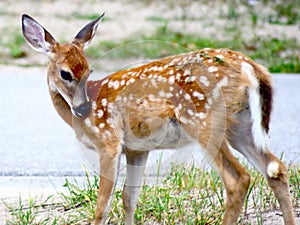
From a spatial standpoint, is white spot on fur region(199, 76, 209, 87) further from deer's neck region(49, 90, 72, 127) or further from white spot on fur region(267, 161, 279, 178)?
deer's neck region(49, 90, 72, 127)

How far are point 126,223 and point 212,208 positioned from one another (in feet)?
1.95

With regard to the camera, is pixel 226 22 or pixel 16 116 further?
pixel 226 22

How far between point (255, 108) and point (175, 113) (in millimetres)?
506

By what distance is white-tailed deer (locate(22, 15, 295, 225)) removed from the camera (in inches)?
193

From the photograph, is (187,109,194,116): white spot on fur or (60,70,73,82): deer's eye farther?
(60,70,73,82): deer's eye

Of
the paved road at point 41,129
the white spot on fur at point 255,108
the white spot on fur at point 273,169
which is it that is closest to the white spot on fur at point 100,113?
the white spot on fur at point 255,108

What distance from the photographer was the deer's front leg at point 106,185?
4973 mm

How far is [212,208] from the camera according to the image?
17.5ft

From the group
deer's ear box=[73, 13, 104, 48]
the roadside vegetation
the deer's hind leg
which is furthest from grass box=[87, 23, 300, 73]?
the deer's hind leg

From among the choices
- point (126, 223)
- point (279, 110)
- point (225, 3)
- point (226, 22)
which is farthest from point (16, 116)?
→ point (225, 3)

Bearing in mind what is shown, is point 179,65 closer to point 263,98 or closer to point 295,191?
point 263,98

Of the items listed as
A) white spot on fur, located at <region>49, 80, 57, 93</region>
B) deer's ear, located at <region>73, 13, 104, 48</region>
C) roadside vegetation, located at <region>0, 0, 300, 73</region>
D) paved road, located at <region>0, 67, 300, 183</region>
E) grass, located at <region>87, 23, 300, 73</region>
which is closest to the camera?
white spot on fur, located at <region>49, 80, 57, 93</region>

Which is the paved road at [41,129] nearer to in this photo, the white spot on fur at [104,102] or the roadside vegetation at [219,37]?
the roadside vegetation at [219,37]

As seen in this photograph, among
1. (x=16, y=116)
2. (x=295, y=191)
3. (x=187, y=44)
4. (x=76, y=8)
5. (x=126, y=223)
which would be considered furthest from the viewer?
(x=76, y=8)
